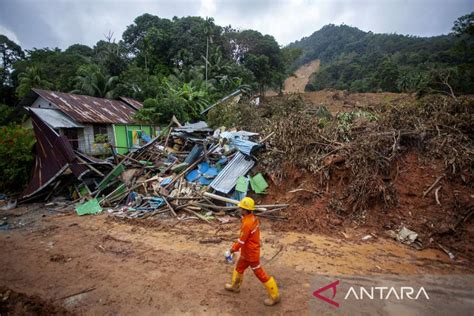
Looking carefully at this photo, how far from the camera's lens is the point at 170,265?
4.74 metres

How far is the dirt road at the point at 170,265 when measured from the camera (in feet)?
12.0

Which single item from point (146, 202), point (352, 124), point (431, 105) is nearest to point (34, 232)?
point (146, 202)

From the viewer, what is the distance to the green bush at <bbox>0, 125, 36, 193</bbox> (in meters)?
10.3

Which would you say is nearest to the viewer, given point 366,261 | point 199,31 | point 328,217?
A: point 366,261

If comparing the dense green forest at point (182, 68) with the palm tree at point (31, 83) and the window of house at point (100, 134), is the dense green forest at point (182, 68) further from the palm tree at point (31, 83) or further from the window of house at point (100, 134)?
the window of house at point (100, 134)

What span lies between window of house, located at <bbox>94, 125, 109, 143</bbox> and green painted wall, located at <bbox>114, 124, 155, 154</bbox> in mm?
647

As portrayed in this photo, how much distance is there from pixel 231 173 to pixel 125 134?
11.3 meters

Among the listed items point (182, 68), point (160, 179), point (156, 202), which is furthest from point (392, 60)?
point (156, 202)

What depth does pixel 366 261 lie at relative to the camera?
15.6ft

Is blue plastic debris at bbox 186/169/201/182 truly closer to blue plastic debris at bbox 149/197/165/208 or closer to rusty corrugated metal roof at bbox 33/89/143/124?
blue plastic debris at bbox 149/197/165/208

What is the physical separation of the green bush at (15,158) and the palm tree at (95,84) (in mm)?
11519

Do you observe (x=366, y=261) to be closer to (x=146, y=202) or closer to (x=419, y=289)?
(x=419, y=289)

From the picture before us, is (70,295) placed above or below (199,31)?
below

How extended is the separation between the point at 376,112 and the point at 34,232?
37.3ft
